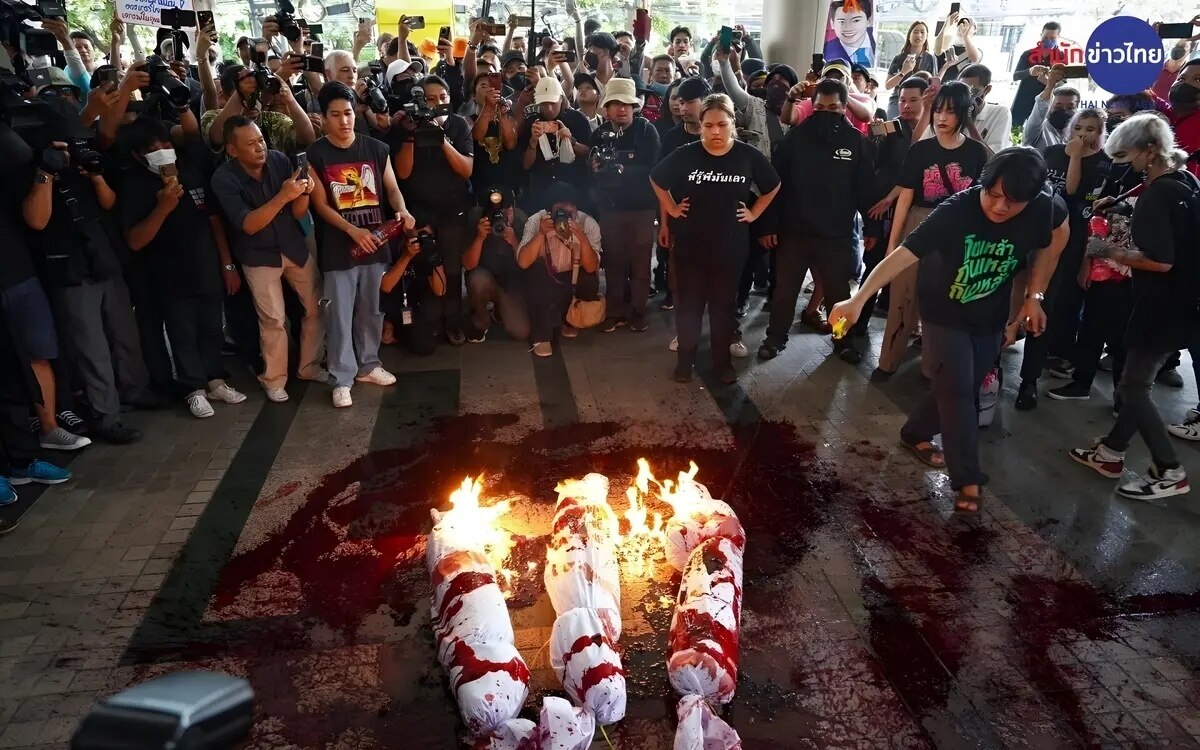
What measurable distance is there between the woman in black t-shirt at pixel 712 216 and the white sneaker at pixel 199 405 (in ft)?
12.6

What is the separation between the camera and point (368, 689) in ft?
11.8

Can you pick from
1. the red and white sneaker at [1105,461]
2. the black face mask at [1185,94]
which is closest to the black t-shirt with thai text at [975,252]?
the red and white sneaker at [1105,461]

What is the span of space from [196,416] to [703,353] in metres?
4.37

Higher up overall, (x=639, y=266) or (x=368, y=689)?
(x=639, y=266)

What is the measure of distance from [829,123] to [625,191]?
6.36ft

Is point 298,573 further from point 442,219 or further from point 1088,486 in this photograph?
point 1088,486

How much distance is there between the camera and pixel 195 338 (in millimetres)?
6316

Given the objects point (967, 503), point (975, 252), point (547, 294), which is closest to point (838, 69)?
point (547, 294)

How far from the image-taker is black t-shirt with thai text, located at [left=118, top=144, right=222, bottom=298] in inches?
225

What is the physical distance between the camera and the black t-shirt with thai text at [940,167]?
6328 millimetres

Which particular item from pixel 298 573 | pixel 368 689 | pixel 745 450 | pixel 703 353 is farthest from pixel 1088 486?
pixel 298 573

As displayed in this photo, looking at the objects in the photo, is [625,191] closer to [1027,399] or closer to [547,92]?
[547,92]

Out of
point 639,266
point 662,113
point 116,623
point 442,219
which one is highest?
point 662,113

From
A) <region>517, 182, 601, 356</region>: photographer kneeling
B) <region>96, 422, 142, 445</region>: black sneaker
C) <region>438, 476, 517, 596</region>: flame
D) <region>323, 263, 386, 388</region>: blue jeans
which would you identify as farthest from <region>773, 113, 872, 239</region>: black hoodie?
<region>96, 422, 142, 445</region>: black sneaker
